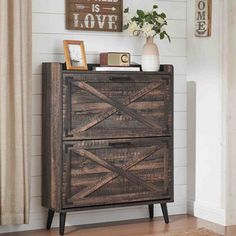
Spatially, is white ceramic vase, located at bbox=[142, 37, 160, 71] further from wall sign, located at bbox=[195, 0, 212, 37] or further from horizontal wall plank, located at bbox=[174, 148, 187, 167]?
horizontal wall plank, located at bbox=[174, 148, 187, 167]

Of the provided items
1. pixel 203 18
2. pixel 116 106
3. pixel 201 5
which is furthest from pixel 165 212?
pixel 201 5

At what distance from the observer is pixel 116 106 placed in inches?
198

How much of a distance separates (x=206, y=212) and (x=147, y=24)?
1585mm

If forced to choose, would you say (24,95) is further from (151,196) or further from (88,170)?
(151,196)

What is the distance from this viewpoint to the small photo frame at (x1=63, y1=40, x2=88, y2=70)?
16.3 feet

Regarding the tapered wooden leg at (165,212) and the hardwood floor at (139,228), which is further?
the tapered wooden leg at (165,212)

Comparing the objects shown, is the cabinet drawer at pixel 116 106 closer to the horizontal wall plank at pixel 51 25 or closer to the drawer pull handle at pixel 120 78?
the drawer pull handle at pixel 120 78

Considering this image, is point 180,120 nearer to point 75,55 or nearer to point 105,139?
point 105,139

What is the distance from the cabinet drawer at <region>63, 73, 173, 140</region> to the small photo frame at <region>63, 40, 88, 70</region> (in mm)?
109

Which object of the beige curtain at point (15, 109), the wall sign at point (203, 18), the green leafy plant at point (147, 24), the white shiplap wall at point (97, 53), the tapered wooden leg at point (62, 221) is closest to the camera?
the beige curtain at point (15, 109)

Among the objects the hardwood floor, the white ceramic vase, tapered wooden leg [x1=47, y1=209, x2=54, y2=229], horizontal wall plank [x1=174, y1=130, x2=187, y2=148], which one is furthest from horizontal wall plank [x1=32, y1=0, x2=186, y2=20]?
the hardwood floor

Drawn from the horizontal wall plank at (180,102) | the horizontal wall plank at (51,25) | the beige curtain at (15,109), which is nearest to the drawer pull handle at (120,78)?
the horizontal wall plank at (51,25)

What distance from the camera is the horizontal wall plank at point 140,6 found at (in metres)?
5.12

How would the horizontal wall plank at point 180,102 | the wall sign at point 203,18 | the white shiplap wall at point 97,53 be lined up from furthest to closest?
the horizontal wall plank at point 180,102 < the wall sign at point 203,18 < the white shiplap wall at point 97,53
